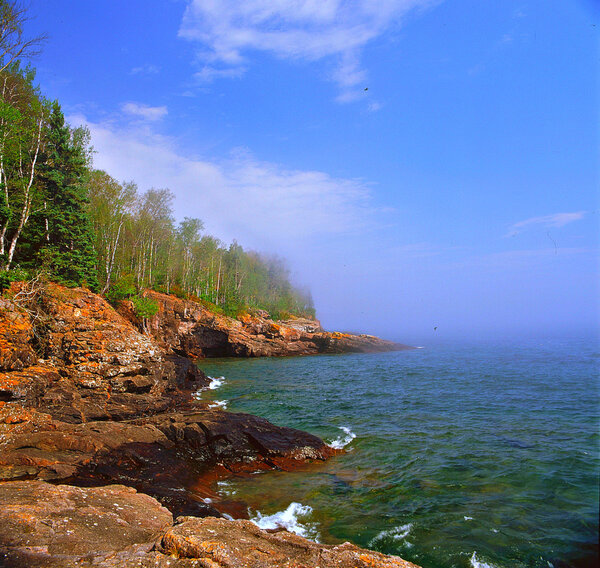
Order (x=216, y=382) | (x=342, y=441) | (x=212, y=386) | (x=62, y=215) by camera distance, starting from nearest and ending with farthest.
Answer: (x=342, y=441), (x=62, y=215), (x=212, y=386), (x=216, y=382)

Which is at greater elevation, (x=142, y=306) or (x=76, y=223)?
(x=76, y=223)

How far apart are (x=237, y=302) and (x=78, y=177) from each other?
4204 cm

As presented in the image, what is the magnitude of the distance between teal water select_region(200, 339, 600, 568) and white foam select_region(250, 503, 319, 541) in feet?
0.18

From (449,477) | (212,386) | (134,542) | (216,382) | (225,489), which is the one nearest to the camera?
(134,542)

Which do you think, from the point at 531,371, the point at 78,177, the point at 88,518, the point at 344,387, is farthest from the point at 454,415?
the point at 78,177

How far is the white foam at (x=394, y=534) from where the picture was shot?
27.2 feet

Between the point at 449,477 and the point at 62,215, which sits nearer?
the point at 449,477

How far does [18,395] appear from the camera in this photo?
13.7 m

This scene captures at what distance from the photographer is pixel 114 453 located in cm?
1100

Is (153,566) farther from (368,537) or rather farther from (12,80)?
(12,80)

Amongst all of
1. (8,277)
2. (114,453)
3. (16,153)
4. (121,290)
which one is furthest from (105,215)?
(114,453)

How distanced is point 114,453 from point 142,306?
30.5 metres

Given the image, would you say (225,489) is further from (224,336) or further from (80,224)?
(224,336)

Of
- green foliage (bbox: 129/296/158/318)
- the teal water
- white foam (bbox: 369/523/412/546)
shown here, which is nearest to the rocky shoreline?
the teal water
